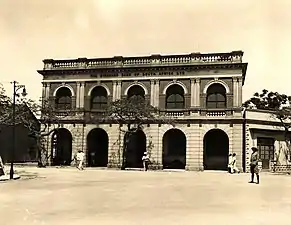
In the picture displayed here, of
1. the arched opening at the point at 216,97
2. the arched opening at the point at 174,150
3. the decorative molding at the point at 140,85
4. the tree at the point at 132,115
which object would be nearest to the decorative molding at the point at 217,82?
the arched opening at the point at 216,97

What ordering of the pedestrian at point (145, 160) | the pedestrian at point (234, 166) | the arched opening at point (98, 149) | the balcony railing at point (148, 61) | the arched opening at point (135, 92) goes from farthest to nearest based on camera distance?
the arched opening at point (98, 149) → the arched opening at point (135, 92) → the balcony railing at point (148, 61) → the pedestrian at point (145, 160) → the pedestrian at point (234, 166)

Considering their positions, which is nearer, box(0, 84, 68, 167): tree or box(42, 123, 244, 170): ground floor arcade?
box(0, 84, 68, 167): tree

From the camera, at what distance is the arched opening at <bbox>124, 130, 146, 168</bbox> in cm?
3547

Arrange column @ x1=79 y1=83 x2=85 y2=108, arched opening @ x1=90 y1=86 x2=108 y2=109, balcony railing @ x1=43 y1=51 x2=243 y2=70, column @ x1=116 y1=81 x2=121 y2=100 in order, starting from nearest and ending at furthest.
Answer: balcony railing @ x1=43 y1=51 x2=243 y2=70 → column @ x1=116 y1=81 x2=121 y2=100 → column @ x1=79 y1=83 x2=85 y2=108 → arched opening @ x1=90 y1=86 x2=108 y2=109

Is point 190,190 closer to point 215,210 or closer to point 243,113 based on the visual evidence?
point 215,210

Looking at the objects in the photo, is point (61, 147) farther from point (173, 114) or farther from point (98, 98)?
point (173, 114)

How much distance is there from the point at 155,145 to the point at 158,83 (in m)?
4.44

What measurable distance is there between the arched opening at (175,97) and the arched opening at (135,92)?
190 centimetres

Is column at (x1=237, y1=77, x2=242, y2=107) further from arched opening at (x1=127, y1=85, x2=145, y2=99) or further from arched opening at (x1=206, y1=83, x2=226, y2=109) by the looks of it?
arched opening at (x1=127, y1=85, x2=145, y2=99)

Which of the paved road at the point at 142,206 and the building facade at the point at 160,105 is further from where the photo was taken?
the building facade at the point at 160,105

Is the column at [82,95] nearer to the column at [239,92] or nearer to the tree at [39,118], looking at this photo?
the tree at [39,118]

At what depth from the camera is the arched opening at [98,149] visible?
3600 cm

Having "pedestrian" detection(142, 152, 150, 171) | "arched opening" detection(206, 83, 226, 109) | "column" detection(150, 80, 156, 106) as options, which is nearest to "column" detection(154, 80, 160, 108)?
"column" detection(150, 80, 156, 106)

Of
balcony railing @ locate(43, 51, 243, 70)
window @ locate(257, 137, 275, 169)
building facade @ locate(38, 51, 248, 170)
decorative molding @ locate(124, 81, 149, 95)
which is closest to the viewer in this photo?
building facade @ locate(38, 51, 248, 170)
